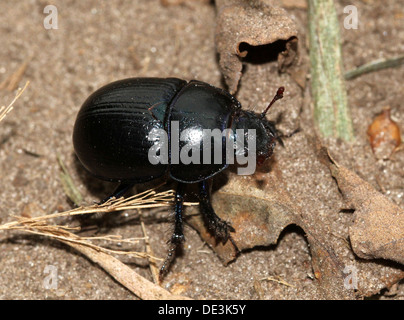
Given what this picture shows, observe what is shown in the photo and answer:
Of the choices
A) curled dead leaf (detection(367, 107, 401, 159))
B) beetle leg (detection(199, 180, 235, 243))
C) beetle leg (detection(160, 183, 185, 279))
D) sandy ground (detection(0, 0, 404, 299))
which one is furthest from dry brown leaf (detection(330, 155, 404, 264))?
beetle leg (detection(160, 183, 185, 279))

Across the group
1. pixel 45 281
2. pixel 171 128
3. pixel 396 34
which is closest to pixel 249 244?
pixel 171 128

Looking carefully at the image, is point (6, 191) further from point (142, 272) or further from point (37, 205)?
point (142, 272)

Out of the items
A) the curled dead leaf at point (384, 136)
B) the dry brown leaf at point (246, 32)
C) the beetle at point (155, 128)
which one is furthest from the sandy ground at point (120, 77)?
the beetle at point (155, 128)

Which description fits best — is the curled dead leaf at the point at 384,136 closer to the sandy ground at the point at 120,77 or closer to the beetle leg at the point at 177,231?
the sandy ground at the point at 120,77

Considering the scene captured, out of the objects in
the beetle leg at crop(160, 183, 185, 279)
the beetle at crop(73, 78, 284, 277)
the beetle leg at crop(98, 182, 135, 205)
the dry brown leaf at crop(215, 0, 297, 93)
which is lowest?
the beetle leg at crop(160, 183, 185, 279)

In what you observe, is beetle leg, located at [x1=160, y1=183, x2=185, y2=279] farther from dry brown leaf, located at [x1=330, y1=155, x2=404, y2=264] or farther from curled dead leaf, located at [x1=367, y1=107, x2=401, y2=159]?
curled dead leaf, located at [x1=367, y1=107, x2=401, y2=159]

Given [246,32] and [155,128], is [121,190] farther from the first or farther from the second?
[246,32]

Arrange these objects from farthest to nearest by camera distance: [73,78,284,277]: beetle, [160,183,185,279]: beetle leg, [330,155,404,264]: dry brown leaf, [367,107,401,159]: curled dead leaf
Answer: [367,107,401,159]: curled dead leaf, [160,183,185,279]: beetle leg, [73,78,284,277]: beetle, [330,155,404,264]: dry brown leaf

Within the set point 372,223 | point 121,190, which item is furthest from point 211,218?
point 372,223
